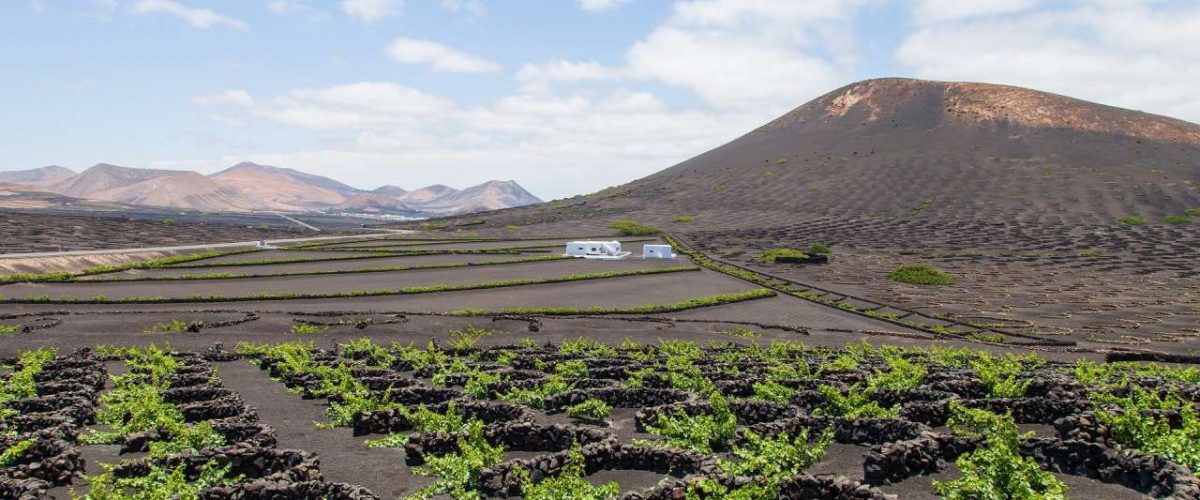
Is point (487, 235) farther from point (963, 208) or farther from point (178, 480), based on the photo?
point (178, 480)

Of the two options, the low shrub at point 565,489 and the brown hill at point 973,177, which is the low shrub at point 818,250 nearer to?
the brown hill at point 973,177

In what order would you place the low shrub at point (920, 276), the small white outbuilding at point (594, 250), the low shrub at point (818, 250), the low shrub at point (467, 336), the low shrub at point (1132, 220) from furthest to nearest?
the low shrub at point (1132, 220) → the low shrub at point (818, 250) → the small white outbuilding at point (594, 250) → the low shrub at point (920, 276) → the low shrub at point (467, 336)

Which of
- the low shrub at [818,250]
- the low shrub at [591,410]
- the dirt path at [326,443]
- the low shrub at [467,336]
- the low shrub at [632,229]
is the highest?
the low shrub at [632,229]

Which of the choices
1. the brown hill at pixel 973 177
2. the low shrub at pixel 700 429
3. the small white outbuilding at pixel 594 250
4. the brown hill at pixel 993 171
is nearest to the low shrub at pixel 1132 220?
the brown hill at pixel 973 177

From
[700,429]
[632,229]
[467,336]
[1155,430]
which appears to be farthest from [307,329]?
[632,229]

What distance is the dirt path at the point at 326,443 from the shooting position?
718 inches

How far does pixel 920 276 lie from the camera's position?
259 ft

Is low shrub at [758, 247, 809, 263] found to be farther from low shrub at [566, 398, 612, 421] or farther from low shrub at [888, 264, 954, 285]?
low shrub at [566, 398, 612, 421]

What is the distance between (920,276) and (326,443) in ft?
238

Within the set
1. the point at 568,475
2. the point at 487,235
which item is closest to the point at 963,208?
the point at 487,235

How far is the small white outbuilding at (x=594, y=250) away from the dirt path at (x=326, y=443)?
67038mm

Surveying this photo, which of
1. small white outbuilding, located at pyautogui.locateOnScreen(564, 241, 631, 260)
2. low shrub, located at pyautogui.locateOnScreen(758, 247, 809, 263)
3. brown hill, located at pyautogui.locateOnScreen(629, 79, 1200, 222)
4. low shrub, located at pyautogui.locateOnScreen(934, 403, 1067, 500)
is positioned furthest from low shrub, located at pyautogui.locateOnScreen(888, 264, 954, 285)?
low shrub, located at pyautogui.locateOnScreen(934, 403, 1067, 500)

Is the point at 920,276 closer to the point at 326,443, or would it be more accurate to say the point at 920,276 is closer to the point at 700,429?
the point at 700,429

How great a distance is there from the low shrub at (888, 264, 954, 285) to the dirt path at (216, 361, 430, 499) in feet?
225
